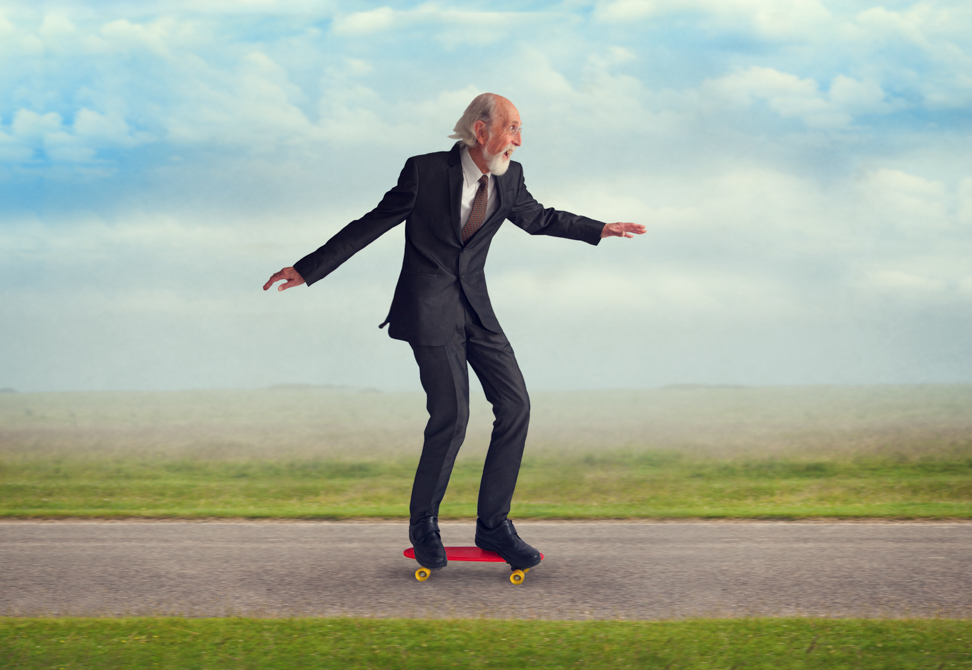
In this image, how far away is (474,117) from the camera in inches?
167

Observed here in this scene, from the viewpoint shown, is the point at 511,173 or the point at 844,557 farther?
the point at 844,557

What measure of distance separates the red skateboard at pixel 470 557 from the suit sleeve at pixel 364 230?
60.9 inches

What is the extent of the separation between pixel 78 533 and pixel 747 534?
15.0 ft

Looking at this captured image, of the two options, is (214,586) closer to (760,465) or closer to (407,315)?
(407,315)

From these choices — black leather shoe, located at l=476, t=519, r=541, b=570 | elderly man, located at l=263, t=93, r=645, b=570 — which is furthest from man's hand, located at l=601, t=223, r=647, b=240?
black leather shoe, located at l=476, t=519, r=541, b=570

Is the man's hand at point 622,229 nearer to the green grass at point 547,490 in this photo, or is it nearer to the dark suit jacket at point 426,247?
the dark suit jacket at point 426,247

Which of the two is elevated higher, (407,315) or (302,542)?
(407,315)

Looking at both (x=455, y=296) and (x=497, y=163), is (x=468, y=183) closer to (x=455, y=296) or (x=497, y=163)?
(x=497, y=163)

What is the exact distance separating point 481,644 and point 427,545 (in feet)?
3.47

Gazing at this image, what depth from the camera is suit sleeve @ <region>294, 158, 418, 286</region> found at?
409 cm

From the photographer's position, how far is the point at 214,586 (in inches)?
167

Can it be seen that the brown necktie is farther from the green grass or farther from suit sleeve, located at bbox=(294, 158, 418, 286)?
the green grass

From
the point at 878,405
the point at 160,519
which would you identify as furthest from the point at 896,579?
the point at 878,405

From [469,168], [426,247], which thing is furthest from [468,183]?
[426,247]
